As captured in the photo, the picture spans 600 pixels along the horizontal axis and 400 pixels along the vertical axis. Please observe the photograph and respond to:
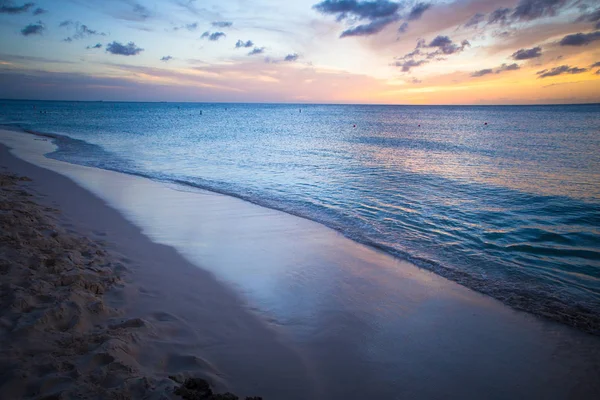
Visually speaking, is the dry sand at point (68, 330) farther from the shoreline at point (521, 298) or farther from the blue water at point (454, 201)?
the blue water at point (454, 201)

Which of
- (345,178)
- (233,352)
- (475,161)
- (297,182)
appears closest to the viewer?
(233,352)

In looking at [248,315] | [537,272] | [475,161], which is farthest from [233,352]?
[475,161]

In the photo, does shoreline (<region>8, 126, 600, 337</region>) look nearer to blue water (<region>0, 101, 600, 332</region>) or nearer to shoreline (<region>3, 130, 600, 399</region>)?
blue water (<region>0, 101, 600, 332</region>)

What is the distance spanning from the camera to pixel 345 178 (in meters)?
19.3

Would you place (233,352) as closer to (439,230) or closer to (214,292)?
(214,292)

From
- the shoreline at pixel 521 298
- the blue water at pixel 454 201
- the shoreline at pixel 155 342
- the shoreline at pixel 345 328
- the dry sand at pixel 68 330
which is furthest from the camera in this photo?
the blue water at pixel 454 201

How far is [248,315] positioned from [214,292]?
3.55ft

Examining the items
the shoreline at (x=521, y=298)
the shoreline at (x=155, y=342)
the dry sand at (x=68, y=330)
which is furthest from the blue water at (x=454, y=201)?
the dry sand at (x=68, y=330)

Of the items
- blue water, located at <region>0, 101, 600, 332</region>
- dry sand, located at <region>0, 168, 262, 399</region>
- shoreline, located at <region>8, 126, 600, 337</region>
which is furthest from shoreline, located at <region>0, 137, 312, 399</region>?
blue water, located at <region>0, 101, 600, 332</region>

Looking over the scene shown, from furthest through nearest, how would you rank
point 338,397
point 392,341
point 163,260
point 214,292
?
point 163,260, point 214,292, point 392,341, point 338,397

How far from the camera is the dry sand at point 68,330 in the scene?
3.49 meters

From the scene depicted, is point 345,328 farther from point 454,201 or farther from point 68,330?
point 454,201

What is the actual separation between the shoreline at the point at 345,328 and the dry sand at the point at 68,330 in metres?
0.58

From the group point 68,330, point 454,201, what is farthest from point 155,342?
point 454,201
